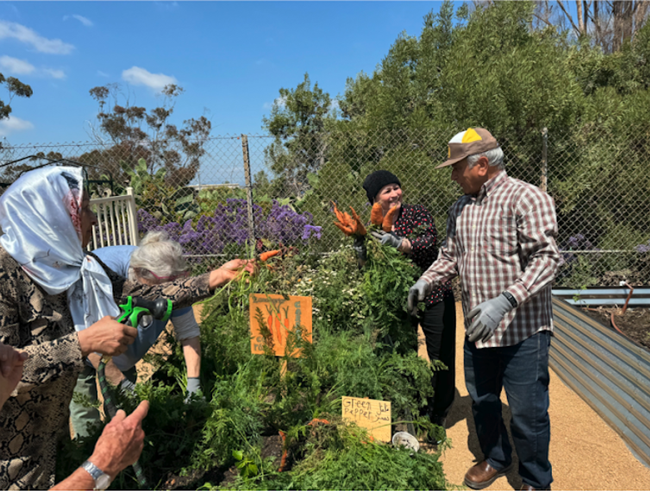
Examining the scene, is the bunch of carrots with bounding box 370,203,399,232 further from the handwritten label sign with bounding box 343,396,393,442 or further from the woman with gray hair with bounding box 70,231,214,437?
the woman with gray hair with bounding box 70,231,214,437

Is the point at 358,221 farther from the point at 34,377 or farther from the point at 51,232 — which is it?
the point at 34,377

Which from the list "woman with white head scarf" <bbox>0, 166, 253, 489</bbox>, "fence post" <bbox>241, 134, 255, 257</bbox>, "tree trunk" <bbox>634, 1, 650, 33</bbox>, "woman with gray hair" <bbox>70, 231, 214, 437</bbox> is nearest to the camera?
"woman with white head scarf" <bbox>0, 166, 253, 489</bbox>

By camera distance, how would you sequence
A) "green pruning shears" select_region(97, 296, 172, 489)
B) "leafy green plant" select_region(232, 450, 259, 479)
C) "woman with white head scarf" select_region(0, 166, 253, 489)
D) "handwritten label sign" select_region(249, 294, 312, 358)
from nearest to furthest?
"woman with white head scarf" select_region(0, 166, 253, 489)
"green pruning shears" select_region(97, 296, 172, 489)
"leafy green plant" select_region(232, 450, 259, 479)
"handwritten label sign" select_region(249, 294, 312, 358)

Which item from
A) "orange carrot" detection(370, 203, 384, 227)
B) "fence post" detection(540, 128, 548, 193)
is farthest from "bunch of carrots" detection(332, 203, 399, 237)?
"fence post" detection(540, 128, 548, 193)

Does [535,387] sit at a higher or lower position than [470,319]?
lower

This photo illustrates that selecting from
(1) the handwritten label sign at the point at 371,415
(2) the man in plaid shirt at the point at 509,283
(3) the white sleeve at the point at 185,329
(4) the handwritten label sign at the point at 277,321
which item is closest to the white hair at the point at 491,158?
(2) the man in plaid shirt at the point at 509,283

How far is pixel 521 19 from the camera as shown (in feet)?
22.5

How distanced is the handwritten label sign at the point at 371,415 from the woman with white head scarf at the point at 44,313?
3.33ft

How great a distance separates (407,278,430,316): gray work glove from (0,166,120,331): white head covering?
1483 mm

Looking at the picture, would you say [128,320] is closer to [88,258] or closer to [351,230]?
[88,258]

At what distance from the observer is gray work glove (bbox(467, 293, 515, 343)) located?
1.78m

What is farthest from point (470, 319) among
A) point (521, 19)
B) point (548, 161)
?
point (521, 19)

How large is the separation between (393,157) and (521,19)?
3.83 m

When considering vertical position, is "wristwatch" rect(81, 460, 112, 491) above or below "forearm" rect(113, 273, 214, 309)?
below
